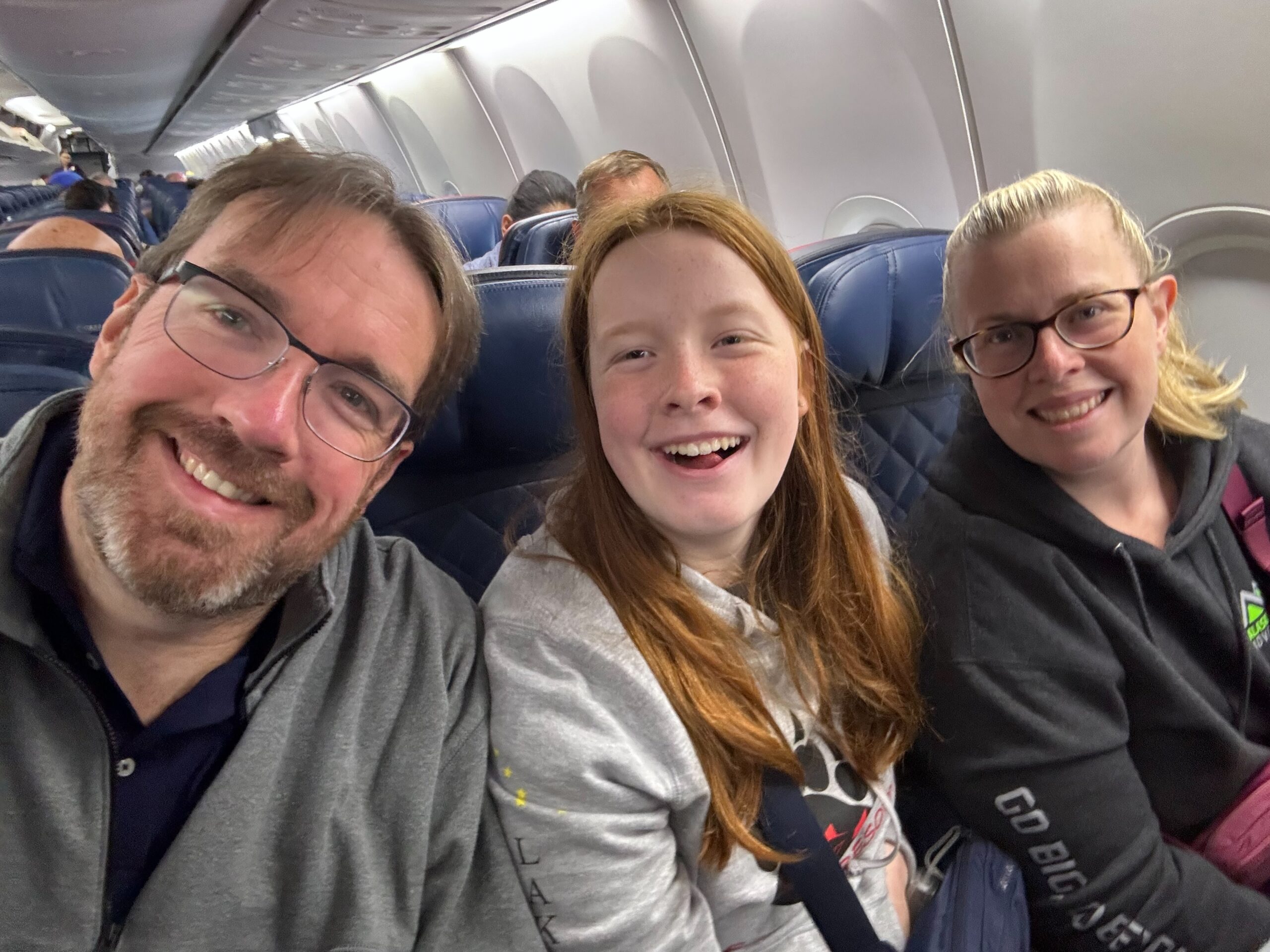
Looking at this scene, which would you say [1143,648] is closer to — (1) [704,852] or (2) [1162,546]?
(2) [1162,546]

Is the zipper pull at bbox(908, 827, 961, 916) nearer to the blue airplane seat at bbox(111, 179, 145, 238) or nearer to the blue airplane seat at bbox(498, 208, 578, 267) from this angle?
the blue airplane seat at bbox(498, 208, 578, 267)

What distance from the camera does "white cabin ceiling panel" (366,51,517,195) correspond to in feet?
29.9

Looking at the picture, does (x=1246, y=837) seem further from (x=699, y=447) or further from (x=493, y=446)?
(x=493, y=446)

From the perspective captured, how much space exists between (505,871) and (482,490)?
707 mm

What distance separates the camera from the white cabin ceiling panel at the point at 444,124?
9102 millimetres

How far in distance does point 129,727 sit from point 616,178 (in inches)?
112

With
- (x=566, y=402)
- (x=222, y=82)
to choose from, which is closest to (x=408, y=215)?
(x=566, y=402)

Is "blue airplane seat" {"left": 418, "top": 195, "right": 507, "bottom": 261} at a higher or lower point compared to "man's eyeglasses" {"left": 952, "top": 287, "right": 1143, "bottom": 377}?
lower

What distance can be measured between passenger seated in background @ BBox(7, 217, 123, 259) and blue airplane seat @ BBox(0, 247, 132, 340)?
107cm

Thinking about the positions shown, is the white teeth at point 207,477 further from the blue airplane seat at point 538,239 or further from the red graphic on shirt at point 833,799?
the blue airplane seat at point 538,239

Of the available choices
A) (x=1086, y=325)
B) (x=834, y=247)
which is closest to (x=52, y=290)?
(x=834, y=247)

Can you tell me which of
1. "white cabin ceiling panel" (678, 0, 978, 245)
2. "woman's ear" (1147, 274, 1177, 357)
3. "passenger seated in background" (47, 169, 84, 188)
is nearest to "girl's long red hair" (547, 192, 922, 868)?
"woman's ear" (1147, 274, 1177, 357)

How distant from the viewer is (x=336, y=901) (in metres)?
1.04

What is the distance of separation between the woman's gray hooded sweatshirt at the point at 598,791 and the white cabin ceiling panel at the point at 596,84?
3.67 metres
